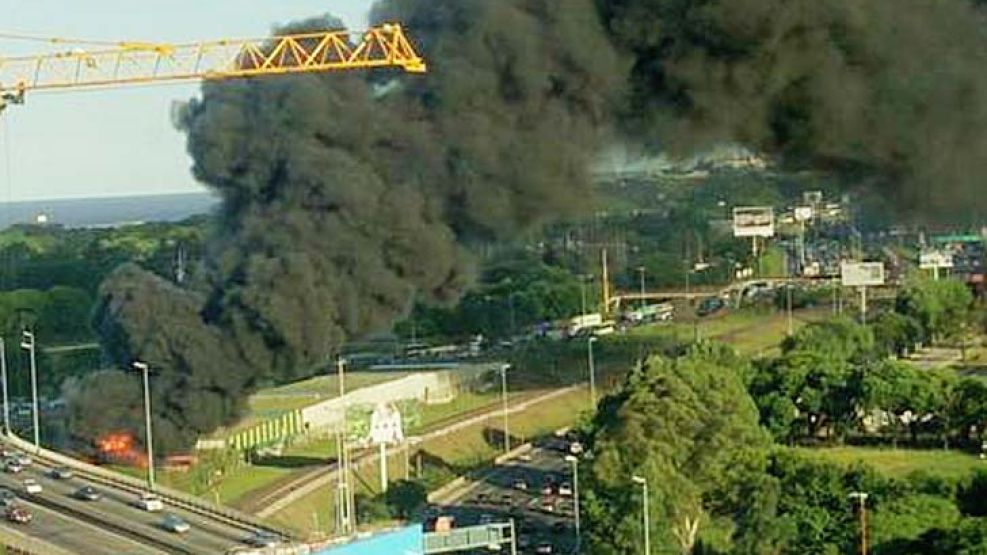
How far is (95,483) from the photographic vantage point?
58.4 feet

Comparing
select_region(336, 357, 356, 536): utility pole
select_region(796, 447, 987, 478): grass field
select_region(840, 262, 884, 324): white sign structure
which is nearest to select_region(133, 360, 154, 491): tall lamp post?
select_region(336, 357, 356, 536): utility pole

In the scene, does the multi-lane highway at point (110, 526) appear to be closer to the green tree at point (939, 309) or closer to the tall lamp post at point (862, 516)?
the tall lamp post at point (862, 516)

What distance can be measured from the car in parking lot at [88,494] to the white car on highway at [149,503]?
462 millimetres

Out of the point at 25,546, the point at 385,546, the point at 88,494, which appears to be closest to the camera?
the point at 385,546

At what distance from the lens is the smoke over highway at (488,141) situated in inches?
500

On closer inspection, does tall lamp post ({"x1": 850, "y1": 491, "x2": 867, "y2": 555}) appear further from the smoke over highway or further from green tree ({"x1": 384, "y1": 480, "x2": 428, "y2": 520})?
green tree ({"x1": 384, "y1": 480, "x2": 428, "y2": 520})

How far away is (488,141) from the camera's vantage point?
13.4 metres

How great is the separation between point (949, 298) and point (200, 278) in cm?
2750

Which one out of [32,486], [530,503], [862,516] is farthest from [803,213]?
[32,486]

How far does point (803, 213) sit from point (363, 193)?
134ft

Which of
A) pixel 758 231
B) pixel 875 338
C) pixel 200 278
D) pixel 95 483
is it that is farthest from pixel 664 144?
pixel 758 231

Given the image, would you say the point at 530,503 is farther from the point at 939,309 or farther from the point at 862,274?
the point at 862,274

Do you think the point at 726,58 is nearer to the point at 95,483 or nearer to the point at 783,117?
the point at 783,117

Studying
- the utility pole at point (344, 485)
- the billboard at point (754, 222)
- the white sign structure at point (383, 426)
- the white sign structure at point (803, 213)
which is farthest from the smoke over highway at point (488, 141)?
the white sign structure at point (803, 213)
